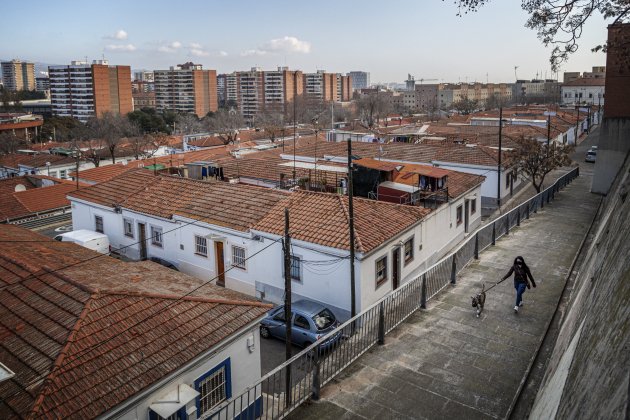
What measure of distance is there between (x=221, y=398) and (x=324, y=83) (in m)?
144

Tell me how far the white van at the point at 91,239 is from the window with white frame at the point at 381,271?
40.8 feet

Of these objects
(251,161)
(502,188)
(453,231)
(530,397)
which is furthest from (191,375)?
(502,188)

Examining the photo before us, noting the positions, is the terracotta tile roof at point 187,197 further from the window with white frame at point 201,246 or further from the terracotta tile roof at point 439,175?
the terracotta tile roof at point 439,175

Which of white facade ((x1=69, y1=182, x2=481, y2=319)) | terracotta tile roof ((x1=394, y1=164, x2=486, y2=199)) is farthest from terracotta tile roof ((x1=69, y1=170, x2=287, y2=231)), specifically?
terracotta tile roof ((x1=394, y1=164, x2=486, y2=199))

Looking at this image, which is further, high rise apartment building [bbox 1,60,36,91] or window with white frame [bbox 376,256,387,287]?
high rise apartment building [bbox 1,60,36,91]

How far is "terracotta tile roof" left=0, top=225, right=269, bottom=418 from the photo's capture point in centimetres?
773

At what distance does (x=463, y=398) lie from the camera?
789cm

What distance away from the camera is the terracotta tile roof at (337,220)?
15008 mm

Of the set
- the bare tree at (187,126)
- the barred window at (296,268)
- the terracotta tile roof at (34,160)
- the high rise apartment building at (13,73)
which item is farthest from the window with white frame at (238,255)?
the high rise apartment building at (13,73)

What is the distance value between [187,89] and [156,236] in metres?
109

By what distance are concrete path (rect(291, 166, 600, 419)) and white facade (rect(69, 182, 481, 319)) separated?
2870mm

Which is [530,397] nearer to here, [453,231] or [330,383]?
[330,383]

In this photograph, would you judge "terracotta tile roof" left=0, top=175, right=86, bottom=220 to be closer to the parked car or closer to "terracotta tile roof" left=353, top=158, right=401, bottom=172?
"terracotta tile roof" left=353, top=158, right=401, bottom=172

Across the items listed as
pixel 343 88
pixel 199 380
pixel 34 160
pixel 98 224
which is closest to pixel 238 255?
pixel 199 380
